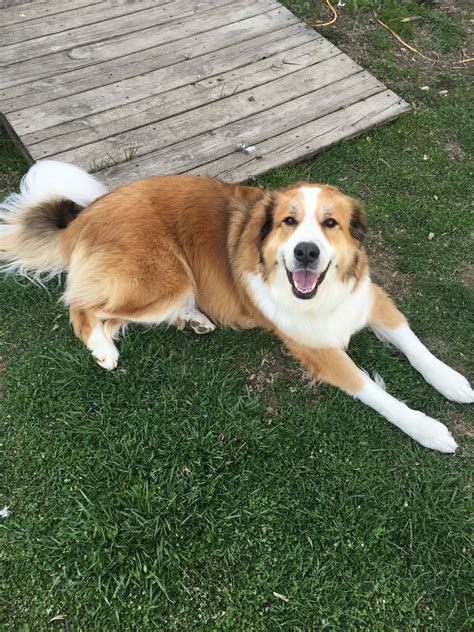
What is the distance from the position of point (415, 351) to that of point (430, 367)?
130 mm

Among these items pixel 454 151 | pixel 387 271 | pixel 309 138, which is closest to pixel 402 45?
pixel 454 151

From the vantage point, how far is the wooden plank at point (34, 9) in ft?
16.1

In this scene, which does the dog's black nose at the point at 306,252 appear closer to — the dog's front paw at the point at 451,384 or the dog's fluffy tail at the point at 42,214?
the dog's front paw at the point at 451,384

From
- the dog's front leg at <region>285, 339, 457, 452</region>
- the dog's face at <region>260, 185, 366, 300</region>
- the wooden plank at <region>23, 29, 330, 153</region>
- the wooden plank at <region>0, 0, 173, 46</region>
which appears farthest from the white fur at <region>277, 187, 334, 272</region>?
the wooden plank at <region>0, 0, 173, 46</region>

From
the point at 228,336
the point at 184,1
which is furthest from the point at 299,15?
the point at 228,336

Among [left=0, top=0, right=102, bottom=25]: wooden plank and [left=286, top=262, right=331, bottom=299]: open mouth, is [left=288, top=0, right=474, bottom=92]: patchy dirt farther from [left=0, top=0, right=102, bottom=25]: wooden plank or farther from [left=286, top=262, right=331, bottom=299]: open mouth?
[left=286, top=262, right=331, bottom=299]: open mouth

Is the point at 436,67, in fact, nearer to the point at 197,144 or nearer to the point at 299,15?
the point at 299,15

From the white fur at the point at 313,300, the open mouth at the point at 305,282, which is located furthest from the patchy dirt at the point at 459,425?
the open mouth at the point at 305,282

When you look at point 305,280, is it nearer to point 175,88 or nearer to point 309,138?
point 309,138

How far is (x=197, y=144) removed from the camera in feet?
13.7

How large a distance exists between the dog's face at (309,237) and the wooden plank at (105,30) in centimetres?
337

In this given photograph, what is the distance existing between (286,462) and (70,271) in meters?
1.80

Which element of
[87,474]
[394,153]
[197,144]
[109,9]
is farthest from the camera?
[109,9]

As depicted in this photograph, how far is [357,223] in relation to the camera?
2.73 metres
